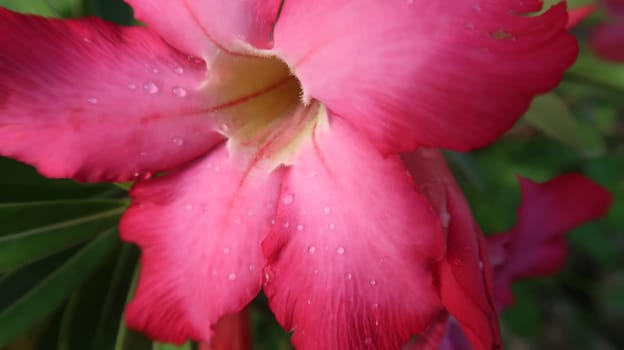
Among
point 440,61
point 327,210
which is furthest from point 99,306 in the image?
point 440,61

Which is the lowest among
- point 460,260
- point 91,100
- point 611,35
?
point 611,35

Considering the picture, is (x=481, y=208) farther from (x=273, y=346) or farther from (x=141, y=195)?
(x=141, y=195)

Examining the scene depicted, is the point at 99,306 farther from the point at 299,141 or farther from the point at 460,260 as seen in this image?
the point at 460,260

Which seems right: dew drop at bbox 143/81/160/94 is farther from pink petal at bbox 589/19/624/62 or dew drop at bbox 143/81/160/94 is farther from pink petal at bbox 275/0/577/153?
pink petal at bbox 589/19/624/62

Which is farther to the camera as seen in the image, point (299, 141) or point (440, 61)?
point (299, 141)

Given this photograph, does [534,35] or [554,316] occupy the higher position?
[534,35]

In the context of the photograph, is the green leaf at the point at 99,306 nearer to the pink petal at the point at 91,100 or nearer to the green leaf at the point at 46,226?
the green leaf at the point at 46,226

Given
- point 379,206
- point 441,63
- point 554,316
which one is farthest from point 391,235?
point 554,316
